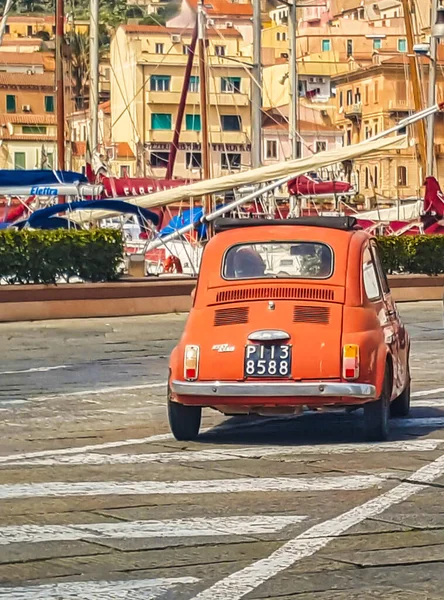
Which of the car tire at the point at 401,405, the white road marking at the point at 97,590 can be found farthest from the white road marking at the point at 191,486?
the car tire at the point at 401,405

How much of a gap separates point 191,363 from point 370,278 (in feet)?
6.15

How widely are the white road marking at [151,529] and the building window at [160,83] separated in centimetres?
10088

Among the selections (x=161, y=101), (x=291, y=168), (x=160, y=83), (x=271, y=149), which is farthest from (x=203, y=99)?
(x=271, y=149)

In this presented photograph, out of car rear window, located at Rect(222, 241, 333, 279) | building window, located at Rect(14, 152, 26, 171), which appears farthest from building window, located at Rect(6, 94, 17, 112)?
car rear window, located at Rect(222, 241, 333, 279)

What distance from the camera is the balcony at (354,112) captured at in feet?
361

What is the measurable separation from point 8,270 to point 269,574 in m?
19.0

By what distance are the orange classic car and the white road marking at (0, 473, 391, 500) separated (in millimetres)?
1420

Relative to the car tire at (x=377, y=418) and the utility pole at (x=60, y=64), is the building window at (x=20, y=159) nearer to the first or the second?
the utility pole at (x=60, y=64)

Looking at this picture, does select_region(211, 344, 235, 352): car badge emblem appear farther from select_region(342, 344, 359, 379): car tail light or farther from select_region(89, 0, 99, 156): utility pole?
select_region(89, 0, 99, 156): utility pole

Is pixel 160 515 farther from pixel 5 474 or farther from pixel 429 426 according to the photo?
pixel 429 426

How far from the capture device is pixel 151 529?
834cm

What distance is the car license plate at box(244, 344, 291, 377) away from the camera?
37.6ft

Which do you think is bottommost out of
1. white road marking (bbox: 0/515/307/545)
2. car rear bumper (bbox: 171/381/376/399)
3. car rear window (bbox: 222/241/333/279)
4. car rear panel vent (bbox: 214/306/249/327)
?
white road marking (bbox: 0/515/307/545)

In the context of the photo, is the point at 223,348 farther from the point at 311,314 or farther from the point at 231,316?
the point at 311,314
